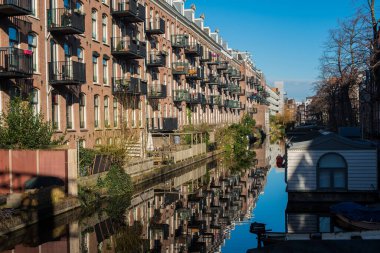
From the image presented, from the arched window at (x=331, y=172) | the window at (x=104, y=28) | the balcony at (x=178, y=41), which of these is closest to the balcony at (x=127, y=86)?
the window at (x=104, y=28)

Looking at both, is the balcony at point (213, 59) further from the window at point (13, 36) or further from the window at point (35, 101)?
the window at point (13, 36)

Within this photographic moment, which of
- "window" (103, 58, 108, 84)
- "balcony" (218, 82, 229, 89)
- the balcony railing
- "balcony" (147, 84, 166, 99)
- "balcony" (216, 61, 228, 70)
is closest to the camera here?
"window" (103, 58, 108, 84)

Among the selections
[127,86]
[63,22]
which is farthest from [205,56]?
[63,22]

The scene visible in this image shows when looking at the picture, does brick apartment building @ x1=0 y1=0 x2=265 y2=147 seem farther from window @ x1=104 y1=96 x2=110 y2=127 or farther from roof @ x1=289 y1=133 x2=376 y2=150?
roof @ x1=289 y1=133 x2=376 y2=150

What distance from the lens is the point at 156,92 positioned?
1672 inches

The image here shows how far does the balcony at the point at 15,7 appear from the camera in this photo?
21953 mm

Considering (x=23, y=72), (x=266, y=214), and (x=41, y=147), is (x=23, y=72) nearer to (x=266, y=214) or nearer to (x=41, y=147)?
(x=41, y=147)

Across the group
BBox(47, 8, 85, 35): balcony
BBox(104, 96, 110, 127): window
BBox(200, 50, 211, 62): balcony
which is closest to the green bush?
BBox(47, 8, 85, 35): balcony

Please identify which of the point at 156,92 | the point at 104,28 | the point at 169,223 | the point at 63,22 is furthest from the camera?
the point at 156,92

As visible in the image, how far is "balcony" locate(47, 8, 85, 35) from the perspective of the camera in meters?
27.0

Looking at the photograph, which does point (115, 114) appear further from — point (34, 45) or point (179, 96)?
point (179, 96)

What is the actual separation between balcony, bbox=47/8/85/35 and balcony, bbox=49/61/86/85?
1.86 meters

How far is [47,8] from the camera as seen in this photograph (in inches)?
1065

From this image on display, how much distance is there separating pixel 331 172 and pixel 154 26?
27333 mm
